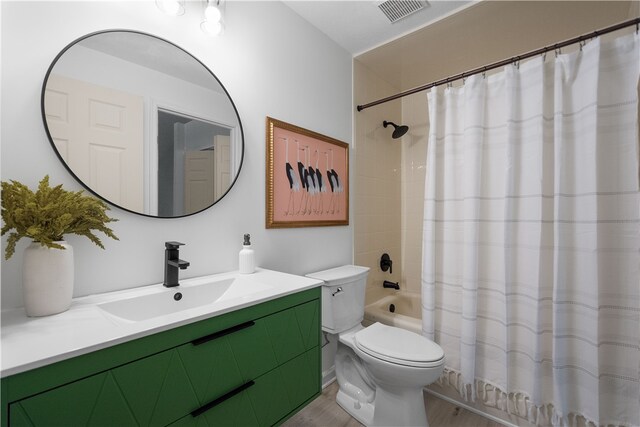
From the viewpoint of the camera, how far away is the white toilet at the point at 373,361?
1.36 meters

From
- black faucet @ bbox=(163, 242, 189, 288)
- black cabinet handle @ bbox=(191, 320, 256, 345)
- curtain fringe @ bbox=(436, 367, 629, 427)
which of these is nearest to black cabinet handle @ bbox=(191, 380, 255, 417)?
black cabinet handle @ bbox=(191, 320, 256, 345)

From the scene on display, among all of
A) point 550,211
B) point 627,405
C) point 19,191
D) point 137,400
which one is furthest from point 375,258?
point 19,191

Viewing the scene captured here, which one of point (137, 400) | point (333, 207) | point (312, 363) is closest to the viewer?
point (137, 400)

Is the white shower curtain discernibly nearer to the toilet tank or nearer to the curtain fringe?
the curtain fringe

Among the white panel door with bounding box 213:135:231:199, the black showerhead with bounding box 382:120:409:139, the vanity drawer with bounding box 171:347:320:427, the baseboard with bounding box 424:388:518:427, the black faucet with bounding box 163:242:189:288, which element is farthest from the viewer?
the black showerhead with bounding box 382:120:409:139

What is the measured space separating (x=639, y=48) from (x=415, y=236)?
1828 mm

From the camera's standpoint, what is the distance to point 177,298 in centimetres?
110

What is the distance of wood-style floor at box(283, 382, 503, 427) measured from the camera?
159 cm

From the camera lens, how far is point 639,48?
1.23 metres

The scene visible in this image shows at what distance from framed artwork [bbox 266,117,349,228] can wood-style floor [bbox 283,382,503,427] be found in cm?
111

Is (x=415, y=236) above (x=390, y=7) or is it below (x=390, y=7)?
below

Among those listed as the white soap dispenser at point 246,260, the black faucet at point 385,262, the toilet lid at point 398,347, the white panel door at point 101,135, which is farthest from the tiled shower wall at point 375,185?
the white panel door at point 101,135

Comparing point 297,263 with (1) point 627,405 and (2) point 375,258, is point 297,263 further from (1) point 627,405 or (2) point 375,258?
(1) point 627,405

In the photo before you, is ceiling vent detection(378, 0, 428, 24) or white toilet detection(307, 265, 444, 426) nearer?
white toilet detection(307, 265, 444, 426)
